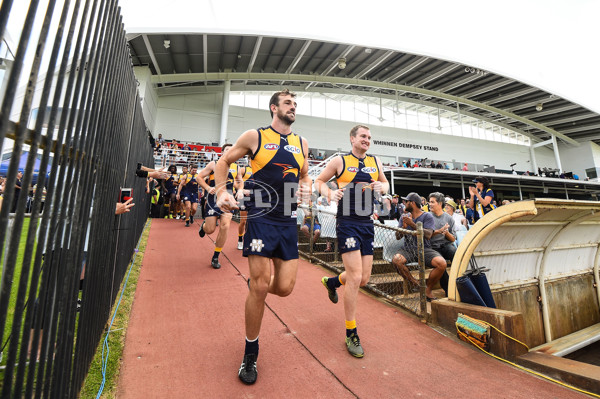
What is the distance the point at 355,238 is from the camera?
9.83 feet

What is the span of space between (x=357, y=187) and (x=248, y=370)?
210cm

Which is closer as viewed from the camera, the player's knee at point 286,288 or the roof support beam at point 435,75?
the player's knee at point 286,288

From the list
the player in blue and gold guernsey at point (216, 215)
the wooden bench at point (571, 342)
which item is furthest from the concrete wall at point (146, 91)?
the wooden bench at point (571, 342)

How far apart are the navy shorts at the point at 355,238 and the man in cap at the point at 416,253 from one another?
1.68 meters

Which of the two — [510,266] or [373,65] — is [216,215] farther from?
[373,65]

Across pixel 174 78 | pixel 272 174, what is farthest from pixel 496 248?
pixel 174 78

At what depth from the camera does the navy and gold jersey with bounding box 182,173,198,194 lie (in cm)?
891

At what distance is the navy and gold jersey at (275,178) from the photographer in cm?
248

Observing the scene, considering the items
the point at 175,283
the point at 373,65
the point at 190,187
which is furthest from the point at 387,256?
the point at 373,65

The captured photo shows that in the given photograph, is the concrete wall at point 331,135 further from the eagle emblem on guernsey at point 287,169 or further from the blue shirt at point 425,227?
the eagle emblem on guernsey at point 287,169

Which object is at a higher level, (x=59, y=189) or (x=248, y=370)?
(x=59, y=189)

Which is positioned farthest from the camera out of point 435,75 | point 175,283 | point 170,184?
point 435,75

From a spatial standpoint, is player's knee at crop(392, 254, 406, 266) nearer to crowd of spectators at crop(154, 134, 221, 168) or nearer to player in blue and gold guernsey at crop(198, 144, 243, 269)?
player in blue and gold guernsey at crop(198, 144, 243, 269)

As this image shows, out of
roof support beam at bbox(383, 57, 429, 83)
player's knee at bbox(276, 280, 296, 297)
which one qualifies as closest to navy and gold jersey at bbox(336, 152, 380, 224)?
player's knee at bbox(276, 280, 296, 297)
